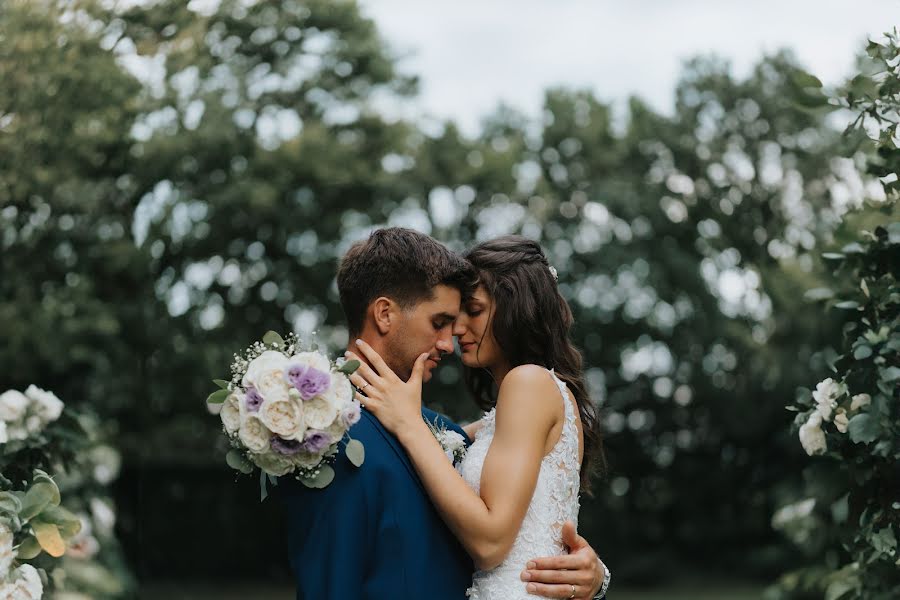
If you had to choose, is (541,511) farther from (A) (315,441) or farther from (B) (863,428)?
(B) (863,428)

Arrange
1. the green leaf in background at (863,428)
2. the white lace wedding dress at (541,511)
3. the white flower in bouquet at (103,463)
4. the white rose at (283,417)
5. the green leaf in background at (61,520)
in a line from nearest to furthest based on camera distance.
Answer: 1. the white rose at (283,417)
2. the white lace wedding dress at (541,511)
3. the green leaf in background at (863,428)
4. the green leaf in background at (61,520)
5. the white flower in bouquet at (103,463)

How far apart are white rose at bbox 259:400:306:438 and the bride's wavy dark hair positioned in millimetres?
983

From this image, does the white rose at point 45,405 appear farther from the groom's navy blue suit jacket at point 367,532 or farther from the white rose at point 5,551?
the groom's navy blue suit jacket at point 367,532

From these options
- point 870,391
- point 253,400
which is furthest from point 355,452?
point 870,391

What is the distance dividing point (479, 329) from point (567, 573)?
2.93 ft

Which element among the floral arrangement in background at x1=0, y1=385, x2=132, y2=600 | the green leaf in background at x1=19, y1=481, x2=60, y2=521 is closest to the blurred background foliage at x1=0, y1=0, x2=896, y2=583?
the floral arrangement in background at x1=0, y1=385, x2=132, y2=600

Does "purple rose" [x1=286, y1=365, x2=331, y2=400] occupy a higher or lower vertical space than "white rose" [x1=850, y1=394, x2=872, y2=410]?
higher

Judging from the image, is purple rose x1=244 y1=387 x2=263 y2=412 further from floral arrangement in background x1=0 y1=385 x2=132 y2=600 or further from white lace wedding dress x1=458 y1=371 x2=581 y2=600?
floral arrangement in background x1=0 y1=385 x2=132 y2=600

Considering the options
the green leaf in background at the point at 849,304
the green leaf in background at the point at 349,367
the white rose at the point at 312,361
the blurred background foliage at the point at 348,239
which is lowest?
the blurred background foliage at the point at 348,239


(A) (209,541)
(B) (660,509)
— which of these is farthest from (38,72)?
(B) (660,509)

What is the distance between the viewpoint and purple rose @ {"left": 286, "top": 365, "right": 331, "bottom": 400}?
2934mm

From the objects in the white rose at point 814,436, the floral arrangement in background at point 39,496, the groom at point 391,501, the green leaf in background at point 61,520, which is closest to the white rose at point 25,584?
the floral arrangement in background at point 39,496

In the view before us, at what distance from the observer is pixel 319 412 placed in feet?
9.62

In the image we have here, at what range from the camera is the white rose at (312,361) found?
300 cm
